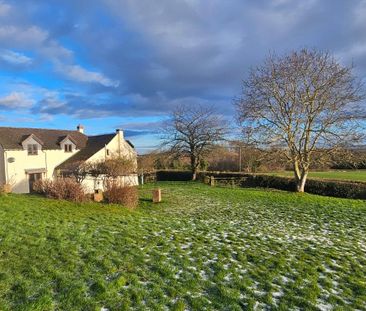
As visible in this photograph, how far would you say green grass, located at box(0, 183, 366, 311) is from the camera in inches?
205

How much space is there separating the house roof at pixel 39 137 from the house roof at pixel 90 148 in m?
0.92

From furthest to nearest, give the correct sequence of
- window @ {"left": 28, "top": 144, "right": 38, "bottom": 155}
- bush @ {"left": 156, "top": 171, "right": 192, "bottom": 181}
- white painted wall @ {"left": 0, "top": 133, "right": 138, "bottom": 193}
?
1. bush @ {"left": 156, "top": 171, "right": 192, "bottom": 181}
2. window @ {"left": 28, "top": 144, "right": 38, "bottom": 155}
3. white painted wall @ {"left": 0, "top": 133, "right": 138, "bottom": 193}

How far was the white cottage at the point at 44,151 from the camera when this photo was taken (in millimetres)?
27453

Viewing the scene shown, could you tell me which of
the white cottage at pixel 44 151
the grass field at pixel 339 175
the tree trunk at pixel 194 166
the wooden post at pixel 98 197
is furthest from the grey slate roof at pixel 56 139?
the grass field at pixel 339 175

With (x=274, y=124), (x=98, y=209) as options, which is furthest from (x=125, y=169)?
(x=274, y=124)

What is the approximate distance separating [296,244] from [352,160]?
1523 cm

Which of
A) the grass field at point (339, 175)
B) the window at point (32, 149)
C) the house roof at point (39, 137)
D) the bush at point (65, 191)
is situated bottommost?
the grass field at point (339, 175)

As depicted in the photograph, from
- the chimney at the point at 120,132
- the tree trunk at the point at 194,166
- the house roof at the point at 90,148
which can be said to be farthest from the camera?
the tree trunk at the point at 194,166

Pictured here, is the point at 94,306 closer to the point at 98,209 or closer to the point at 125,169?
the point at 98,209

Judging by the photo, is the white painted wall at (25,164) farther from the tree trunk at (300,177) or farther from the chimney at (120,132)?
the tree trunk at (300,177)

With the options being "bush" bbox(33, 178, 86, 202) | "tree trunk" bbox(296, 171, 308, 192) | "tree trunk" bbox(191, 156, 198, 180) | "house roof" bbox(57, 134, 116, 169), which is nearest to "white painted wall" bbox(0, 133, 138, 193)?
"house roof" bbox(57, 134, 116, 169)

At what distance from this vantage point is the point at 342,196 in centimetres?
2273

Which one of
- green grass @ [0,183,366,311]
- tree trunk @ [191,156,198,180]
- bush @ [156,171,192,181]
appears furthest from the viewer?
bush @ [156,171,192,181]

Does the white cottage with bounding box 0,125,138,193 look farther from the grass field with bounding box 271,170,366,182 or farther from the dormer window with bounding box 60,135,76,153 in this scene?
the grass field with bounding box 271,170,366,182
